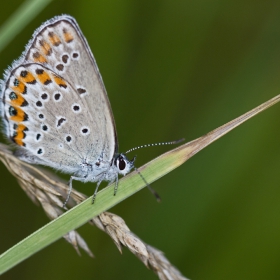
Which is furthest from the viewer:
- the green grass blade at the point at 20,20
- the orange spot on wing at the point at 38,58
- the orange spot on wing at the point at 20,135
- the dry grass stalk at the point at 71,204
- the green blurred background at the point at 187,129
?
the green blurred background at the point at 187,129

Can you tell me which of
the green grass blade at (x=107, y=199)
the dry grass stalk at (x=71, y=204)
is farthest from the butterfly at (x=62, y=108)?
the green grass blade at (x=107, y=199)

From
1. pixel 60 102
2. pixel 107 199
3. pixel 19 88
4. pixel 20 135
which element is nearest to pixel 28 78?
pixel 19 88

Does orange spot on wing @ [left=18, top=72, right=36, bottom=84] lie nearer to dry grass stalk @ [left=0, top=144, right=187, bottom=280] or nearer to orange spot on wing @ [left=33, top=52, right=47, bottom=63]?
orange spot on wing @ [left=33, top=52, right=47, bottom=63]

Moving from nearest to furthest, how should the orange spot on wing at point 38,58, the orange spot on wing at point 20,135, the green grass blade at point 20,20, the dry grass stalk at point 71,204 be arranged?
the dry grass stalk at point 71,204, the green grass blade at point 20,20, the orange spot on wing at point 38,58, the orange spot on wing at point 20,135

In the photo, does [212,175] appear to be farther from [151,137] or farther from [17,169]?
[17,169]

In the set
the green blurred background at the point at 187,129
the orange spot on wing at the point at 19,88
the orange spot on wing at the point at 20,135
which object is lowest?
the green blurred background at the point at 187,129

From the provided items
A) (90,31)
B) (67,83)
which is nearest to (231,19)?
(90,31)

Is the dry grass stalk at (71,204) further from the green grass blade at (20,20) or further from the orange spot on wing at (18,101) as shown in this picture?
the green grass blade at (20,20)
